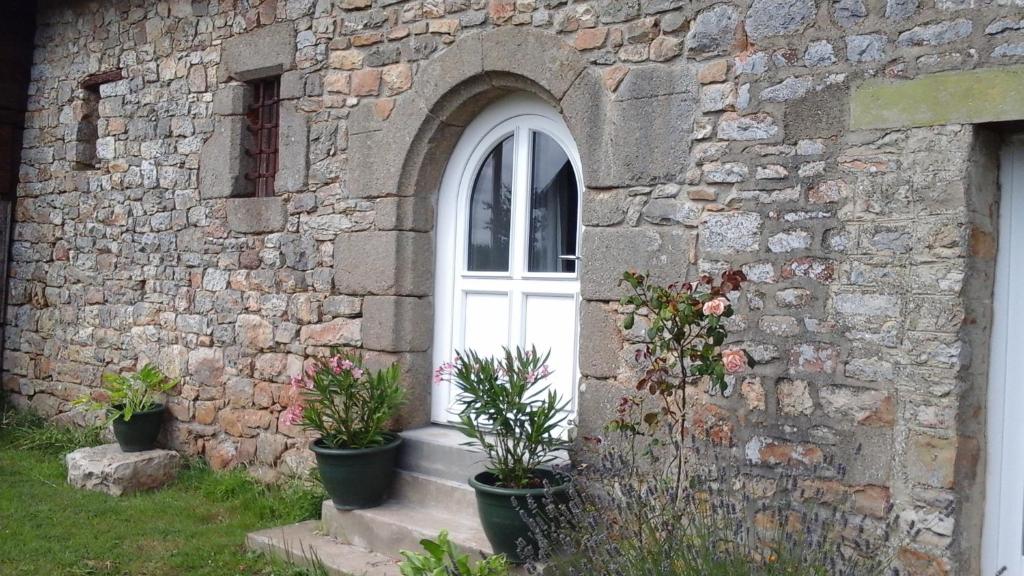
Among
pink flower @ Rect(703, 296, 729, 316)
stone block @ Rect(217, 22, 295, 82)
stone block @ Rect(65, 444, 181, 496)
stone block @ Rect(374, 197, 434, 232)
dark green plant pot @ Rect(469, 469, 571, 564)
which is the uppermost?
stone block @ Rect(217, 22, 295, 82)

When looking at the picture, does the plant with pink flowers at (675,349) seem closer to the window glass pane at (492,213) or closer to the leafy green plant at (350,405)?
the window glass pane at (492,213)

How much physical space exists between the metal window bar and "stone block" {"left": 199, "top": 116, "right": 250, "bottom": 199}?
7 centimetres

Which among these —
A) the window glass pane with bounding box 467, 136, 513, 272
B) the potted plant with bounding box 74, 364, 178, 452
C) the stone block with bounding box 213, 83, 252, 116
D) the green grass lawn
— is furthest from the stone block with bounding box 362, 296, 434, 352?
the potted plant with bounding box 74, 364, 178, 452

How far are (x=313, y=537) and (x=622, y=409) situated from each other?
194 cm

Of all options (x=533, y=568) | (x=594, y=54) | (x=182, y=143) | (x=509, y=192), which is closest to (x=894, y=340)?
(x=533, y=568)

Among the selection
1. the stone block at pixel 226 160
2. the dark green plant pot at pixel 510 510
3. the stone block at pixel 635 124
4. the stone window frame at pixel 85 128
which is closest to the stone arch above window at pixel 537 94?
the stone block at pixel 635 124

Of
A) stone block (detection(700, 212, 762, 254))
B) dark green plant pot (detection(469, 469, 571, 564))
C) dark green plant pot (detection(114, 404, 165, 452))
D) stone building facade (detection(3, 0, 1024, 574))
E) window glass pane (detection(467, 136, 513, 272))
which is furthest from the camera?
dark green plant pot (detection(114, 404, 165, 452))

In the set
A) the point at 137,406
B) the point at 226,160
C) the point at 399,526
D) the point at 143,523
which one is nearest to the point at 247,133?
the point at 226,160

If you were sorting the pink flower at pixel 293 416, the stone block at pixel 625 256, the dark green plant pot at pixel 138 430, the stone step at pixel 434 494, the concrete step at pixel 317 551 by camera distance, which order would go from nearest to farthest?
the stone block at pixel 625 256, the concrete step at pixel 317 551, the stone step at pixel 434 494, the pink flower at pixel 293 416, the dark green plant pot at pixel 138 430

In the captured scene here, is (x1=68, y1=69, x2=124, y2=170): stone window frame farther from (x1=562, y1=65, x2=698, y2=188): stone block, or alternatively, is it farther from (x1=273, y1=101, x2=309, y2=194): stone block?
(x1=562, y1=65, x2=698, y2=188): stone block

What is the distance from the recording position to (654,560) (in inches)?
120

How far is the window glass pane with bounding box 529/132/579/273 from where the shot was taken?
476 cm

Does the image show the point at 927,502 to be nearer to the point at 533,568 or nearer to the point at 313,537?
the point at 533,568

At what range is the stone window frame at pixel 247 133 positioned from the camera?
566 cm
